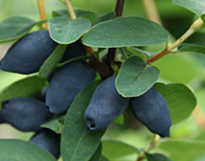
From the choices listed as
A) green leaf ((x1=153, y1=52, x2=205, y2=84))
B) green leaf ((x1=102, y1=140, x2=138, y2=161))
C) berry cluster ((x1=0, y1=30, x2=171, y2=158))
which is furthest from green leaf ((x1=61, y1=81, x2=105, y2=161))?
green leaf ((x1=153, y1=52, x2=205, y2=84))

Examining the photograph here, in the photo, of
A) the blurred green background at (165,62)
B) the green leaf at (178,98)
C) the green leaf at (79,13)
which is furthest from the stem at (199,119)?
the green leaf at (79,13)

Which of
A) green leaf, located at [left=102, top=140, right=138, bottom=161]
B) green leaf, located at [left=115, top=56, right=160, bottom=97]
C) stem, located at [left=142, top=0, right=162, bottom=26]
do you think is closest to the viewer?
green leaf, located at [left=115, top=56, right=160, bottom=97]

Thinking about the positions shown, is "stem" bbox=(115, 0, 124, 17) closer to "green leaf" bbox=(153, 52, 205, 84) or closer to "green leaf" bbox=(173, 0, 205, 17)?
"green leaf" bbox=(173, 0, 205, 17)

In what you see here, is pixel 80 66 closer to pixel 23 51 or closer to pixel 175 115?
pixel 23 51

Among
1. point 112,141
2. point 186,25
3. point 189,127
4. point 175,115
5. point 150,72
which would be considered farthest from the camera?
point 186,25

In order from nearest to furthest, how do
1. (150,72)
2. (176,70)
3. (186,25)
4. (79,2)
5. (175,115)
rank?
(150,72), (175,115), (176,70), (79,2), (186,25)

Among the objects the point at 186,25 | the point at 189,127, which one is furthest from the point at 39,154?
the point at 186,25
